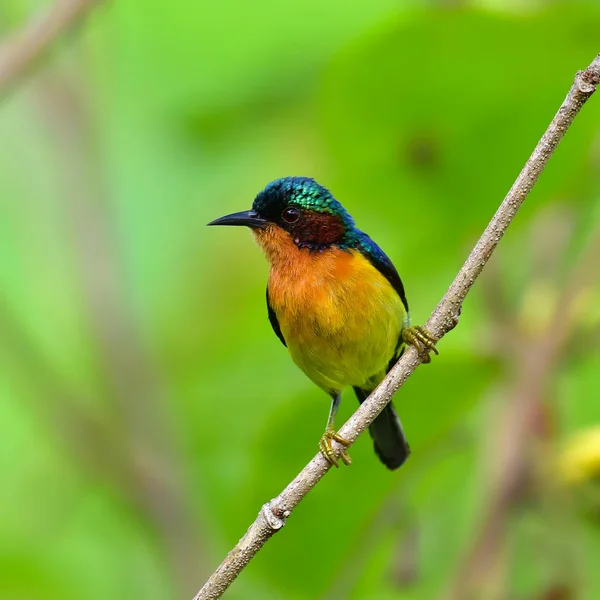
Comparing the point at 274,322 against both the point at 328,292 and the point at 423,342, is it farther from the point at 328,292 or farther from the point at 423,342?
the point at 423,342

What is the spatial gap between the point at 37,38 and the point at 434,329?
1.42m

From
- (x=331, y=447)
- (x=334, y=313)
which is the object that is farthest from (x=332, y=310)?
(x=331, y=447)

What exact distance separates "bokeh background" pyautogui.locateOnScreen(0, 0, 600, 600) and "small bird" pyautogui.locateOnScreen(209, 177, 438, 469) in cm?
14

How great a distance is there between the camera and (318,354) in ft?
14.7

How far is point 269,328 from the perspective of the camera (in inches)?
180

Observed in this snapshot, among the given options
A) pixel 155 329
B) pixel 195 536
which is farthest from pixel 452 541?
pixel 155 329

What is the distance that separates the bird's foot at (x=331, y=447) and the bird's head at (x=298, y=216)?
41.5 inches

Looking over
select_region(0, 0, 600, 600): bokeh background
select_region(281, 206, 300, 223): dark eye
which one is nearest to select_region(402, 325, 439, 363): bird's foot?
select_region(0, 0, 600, 600): bokeh background

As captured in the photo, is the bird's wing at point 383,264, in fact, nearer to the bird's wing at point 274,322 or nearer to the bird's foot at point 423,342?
the bird's wing at point 274,322

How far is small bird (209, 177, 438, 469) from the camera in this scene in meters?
4.40

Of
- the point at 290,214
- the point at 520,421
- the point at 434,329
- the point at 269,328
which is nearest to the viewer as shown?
the point at 434,329

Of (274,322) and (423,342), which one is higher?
(423,342)

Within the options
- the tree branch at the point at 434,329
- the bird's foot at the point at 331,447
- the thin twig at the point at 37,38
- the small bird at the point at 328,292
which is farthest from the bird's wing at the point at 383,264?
the thin twig at the point at 37,38

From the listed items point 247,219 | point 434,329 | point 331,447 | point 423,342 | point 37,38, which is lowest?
point 423,342
